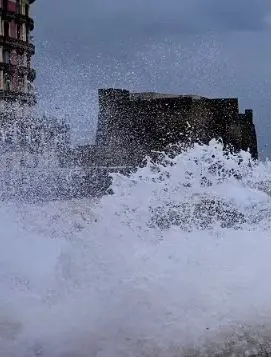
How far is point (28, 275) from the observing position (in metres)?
6.24

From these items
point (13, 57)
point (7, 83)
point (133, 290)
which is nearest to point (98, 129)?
point (133, 290)

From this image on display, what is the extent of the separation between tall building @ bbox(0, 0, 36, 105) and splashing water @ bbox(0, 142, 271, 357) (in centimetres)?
3634

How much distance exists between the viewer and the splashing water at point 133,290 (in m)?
4.96

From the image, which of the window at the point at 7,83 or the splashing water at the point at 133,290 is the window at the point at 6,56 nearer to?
the window at the point at 7,83

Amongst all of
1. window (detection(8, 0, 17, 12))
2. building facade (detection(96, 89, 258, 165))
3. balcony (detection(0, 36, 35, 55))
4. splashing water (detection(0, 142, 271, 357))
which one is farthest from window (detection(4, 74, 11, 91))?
splashing water (detection(0, 142, 271, 357))

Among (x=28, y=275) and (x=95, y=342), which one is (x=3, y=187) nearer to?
(x=28, y=275)

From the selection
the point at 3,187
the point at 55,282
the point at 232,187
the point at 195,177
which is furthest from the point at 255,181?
the point at 55,282

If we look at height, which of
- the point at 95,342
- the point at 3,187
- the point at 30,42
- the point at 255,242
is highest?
the point at 30,42

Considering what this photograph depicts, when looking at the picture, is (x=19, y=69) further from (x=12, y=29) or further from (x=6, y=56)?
(x=12, y=29)

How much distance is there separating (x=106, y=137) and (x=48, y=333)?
18.0 metres

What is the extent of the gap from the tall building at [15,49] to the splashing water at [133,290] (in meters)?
36.3

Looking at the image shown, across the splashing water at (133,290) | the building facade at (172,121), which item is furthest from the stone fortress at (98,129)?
the splashing water at (133,290)

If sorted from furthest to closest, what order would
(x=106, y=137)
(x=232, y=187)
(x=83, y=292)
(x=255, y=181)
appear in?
(x=106, y=137) → (x=255, y=181) → (x=232, y=187) → (x=83, y=292)

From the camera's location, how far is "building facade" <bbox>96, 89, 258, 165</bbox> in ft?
91.2
